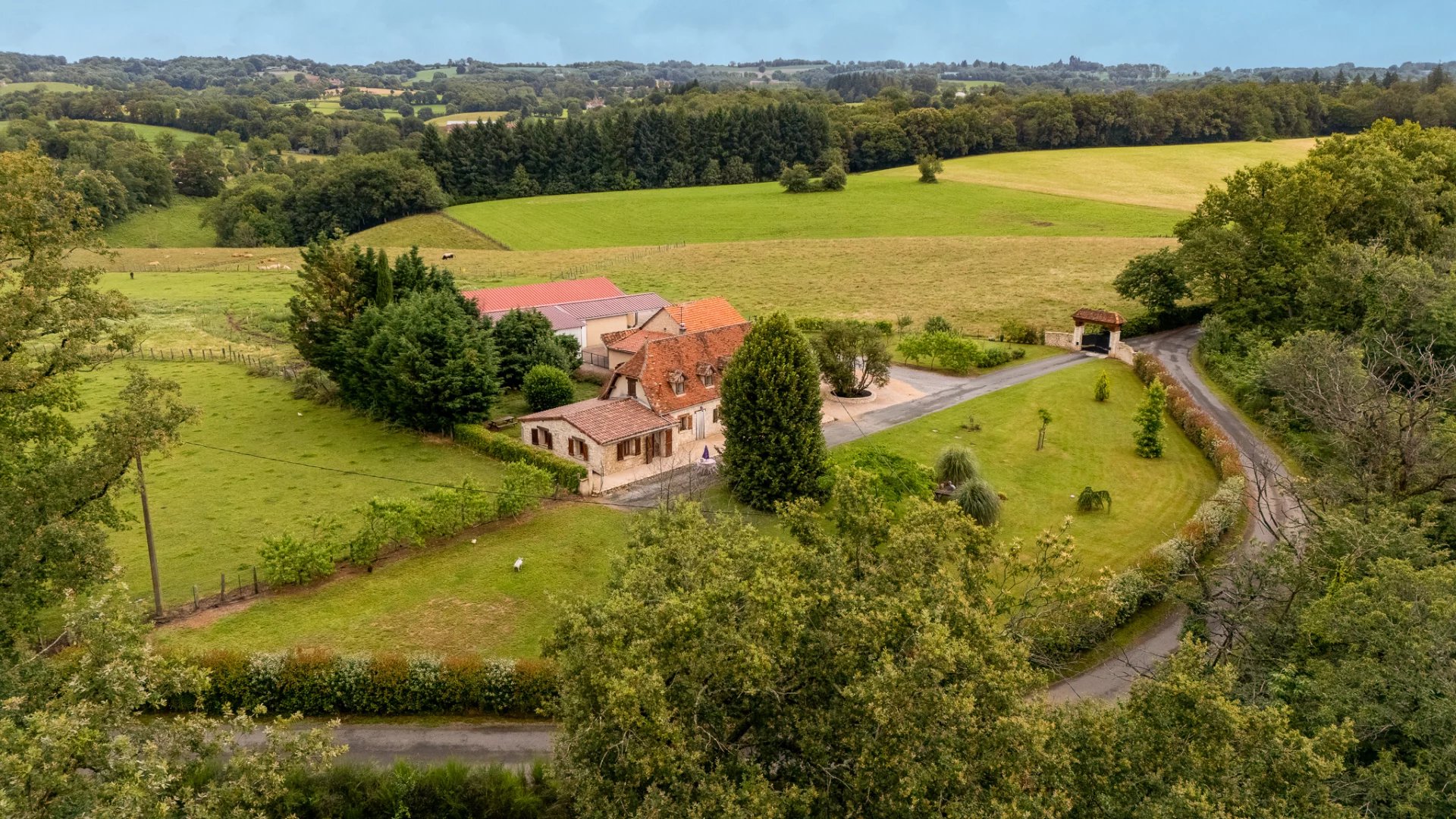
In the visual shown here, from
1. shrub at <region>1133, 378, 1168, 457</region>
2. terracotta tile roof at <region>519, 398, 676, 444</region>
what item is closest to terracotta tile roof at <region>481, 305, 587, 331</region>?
terracotta tile roof at <region>519, 398, 676, 444</region>

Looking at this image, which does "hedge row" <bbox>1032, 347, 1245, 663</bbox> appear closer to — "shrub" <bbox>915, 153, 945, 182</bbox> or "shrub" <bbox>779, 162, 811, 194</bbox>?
"shrub" <bbox>779, 162, 811, 194</bbox>

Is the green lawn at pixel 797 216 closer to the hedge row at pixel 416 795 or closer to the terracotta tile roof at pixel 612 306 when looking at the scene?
the terracotta tile roof at pixel 612 306

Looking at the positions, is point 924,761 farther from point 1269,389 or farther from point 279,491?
point 1269,389

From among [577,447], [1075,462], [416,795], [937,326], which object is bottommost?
[416,795]

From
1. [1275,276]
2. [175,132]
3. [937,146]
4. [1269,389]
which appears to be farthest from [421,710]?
[175,132]

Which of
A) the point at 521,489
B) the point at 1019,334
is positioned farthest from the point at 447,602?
the point at 1019,334

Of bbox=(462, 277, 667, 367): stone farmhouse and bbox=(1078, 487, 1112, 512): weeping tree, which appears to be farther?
bbox=(462, 277, 667, 367): stone farmhouse

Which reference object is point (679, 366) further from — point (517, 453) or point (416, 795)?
point (416, 795)
